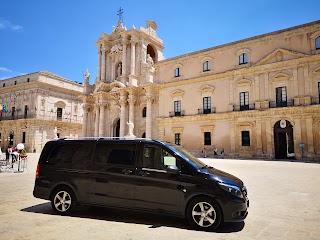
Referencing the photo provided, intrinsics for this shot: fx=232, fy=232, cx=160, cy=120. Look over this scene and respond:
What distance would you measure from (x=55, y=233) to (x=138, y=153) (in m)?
2.03

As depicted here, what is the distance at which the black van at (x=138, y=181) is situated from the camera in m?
4.23

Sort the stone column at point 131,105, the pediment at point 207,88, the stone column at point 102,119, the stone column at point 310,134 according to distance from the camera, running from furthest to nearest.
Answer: the stone column at point 102,119
the stone column at point 131,105
the pediment at point 207,88
the stone column at point 310,134

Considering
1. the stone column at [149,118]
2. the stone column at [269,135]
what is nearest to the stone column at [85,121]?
the stone column at [149,118]

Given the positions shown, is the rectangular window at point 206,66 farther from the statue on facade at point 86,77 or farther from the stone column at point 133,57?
the statue on facade at point 86,77

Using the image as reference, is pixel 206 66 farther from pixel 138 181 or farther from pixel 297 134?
pixel 138 181

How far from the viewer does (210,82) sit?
1064 inches

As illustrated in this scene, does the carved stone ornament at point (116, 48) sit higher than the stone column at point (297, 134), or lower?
higher

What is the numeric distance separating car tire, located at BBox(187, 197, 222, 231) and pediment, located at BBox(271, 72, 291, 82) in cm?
2207

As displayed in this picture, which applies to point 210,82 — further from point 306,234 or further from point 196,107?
point 306,234

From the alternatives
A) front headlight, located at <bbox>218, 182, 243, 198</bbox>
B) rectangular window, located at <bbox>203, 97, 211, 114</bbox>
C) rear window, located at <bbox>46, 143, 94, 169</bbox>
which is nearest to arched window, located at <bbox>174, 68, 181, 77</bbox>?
rectangular window, located at <bbox>203, 97, 211, 114</bbox>

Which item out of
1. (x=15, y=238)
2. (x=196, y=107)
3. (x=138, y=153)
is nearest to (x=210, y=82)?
(x=196, y=107)

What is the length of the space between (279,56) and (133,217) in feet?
76.7

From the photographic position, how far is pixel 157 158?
477cm

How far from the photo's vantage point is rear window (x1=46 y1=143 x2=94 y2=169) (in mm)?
5273
